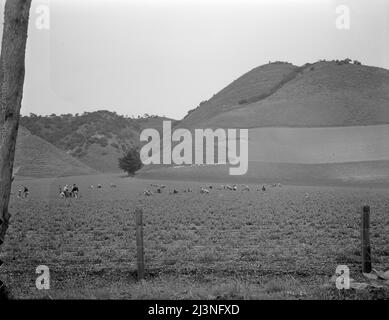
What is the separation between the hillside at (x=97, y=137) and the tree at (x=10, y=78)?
4059cm

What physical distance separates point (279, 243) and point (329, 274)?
499cm

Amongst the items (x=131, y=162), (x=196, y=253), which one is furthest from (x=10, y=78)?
(x=131, y=162)

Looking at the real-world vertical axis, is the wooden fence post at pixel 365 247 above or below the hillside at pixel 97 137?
below

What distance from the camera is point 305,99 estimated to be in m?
65.7

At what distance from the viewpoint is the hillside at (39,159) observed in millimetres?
32287

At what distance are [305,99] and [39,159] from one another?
40526mm

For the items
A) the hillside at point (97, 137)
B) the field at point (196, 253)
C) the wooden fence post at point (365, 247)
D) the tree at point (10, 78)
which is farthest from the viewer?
the hillside at point (97, 137)

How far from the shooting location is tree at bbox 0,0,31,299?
748 centimetres

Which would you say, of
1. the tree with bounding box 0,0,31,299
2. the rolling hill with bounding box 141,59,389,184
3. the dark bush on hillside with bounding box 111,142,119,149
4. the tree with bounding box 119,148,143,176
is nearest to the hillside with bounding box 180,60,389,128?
the rolling hill with bounding box 141,59,389,184

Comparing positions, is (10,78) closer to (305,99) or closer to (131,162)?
(131,162)

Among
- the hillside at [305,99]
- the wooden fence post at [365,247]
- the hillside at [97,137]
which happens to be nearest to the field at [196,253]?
the wooden fence post at [365,247]

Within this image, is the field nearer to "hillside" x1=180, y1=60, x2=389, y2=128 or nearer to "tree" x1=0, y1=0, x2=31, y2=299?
"tree" x1=0, y1=0, x2=31, y2=299

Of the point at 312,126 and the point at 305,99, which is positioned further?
the point at 305,99

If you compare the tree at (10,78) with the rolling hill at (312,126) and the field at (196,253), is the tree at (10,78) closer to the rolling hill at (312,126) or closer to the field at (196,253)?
the field at (196,253)
